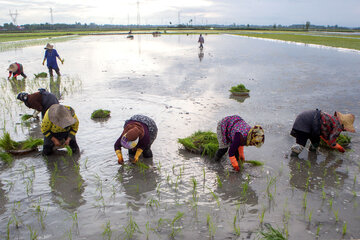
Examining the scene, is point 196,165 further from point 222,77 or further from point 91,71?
point 91,71

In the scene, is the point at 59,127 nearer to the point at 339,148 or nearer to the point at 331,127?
the point at 331,127

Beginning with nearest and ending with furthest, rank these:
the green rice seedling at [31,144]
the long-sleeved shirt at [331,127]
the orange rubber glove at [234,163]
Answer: the orange rubber glove at [234,163], the long-sleeved shirt at [331,127], the green rice seedling at [31,144]

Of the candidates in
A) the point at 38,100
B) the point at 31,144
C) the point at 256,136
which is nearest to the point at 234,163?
the point at 256,136

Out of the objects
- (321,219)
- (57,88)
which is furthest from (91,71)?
(321,219)

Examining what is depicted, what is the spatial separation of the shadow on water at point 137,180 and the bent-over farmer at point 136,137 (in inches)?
7.7

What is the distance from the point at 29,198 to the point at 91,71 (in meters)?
11.7

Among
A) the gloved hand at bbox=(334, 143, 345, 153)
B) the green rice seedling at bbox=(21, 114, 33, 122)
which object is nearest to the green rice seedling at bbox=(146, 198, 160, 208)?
the gloved hand at bbox=(334, 143, 345, 153)

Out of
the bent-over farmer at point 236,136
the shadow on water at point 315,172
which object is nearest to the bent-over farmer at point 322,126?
the shadow on water at point 315,172

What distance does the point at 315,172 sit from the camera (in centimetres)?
479

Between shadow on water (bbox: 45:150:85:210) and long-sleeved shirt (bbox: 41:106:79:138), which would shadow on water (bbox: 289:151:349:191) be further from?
long-sleeved shirt (bbox: 41:106:79:138)

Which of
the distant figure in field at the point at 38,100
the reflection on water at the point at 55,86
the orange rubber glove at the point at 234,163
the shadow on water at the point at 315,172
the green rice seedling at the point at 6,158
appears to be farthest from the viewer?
the reflection on water at the point at 55,86

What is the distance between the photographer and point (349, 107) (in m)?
8.24

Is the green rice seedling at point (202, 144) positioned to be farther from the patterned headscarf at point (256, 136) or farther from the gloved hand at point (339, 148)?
the gloved hand at point (339, 148)

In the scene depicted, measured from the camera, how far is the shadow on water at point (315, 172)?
4.40 meters
